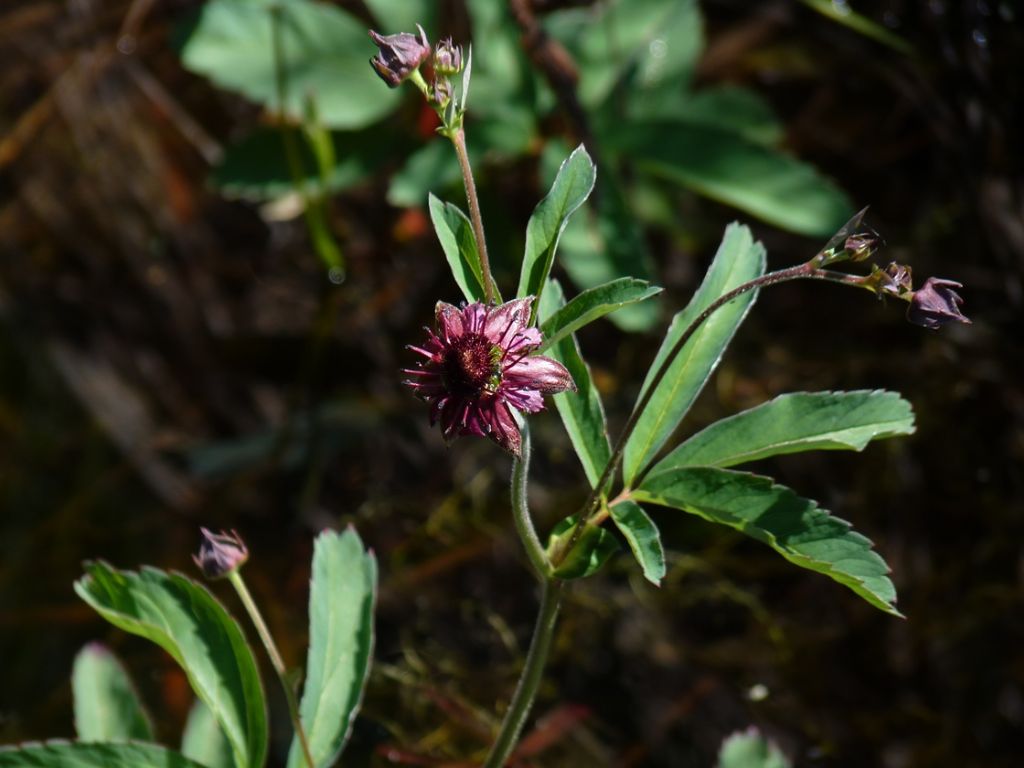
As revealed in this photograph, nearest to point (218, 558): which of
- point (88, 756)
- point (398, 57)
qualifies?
point (88, 756)

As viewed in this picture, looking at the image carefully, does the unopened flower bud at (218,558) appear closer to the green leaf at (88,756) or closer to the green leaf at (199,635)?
the green leaf at (199,635)

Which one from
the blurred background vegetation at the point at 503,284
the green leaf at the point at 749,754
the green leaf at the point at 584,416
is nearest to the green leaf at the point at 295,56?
the blurred background vegetation at the point at 503,284

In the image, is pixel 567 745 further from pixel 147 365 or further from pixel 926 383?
pixel 147 365

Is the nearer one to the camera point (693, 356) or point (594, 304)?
point (594, 304)

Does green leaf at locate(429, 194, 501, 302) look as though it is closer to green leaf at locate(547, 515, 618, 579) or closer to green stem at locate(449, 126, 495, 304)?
green stem at locate(449, 126, 495, 304)

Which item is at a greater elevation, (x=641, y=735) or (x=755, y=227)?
(x=755, y=227)

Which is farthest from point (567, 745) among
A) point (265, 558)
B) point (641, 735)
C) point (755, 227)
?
point (755, 227)

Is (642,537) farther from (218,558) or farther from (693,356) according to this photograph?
(218,558)
